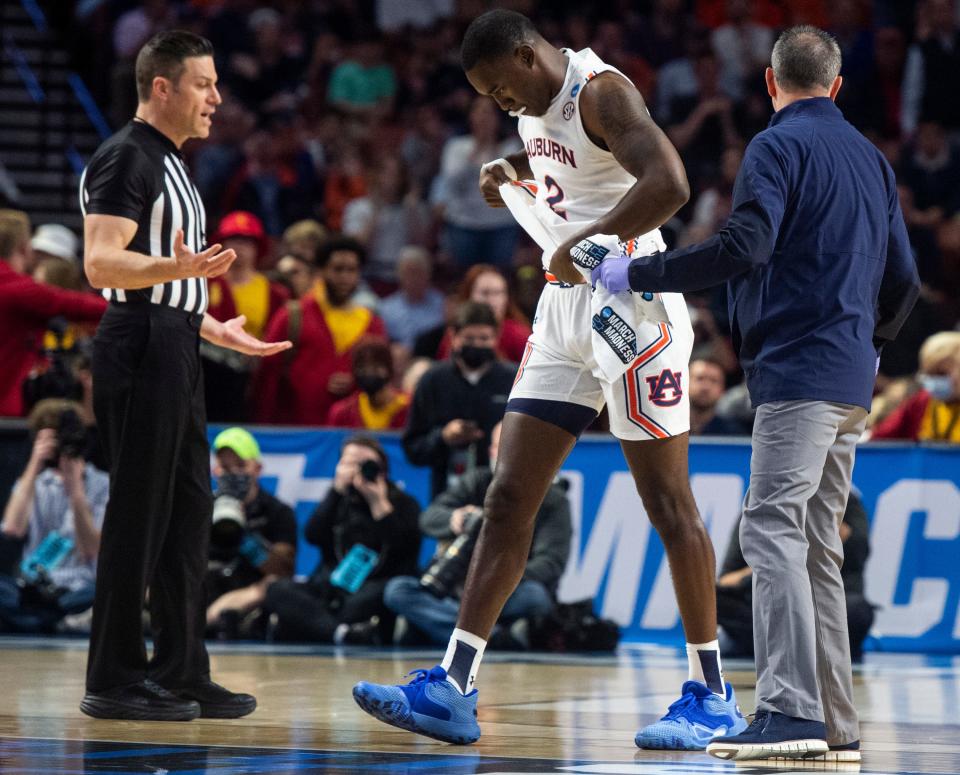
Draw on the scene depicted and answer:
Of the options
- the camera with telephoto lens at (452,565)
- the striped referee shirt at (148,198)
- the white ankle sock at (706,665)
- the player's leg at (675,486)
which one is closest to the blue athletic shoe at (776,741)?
the player's leg at (675,486)

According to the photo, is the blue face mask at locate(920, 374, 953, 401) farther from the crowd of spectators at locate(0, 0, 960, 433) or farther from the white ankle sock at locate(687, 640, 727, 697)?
the white ankle sock at locate(687, 640, 727, 697)

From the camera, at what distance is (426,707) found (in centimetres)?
553

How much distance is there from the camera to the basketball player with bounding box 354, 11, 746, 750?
221 inches

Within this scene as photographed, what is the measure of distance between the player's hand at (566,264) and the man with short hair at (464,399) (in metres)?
5.02

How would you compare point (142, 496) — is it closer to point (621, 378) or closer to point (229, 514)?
point (621, 378)

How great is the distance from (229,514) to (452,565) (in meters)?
1.41

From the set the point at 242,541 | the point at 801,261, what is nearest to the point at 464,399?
the point at 242,541

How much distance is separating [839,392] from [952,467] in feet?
17.5

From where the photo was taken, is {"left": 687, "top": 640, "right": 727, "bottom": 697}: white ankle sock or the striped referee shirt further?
the striped referee shirt

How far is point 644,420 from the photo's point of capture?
571cm

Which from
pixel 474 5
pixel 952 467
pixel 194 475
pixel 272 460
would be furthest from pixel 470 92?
pixel 194 475

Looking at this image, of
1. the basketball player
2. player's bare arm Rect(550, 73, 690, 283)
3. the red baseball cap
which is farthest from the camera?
the red baseball cap

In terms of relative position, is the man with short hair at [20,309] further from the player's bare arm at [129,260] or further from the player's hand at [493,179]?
the player's hand at [493,179]

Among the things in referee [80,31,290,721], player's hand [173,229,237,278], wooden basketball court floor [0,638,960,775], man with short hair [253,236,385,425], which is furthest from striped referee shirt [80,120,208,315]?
man with short hair [253,236,385,425]
